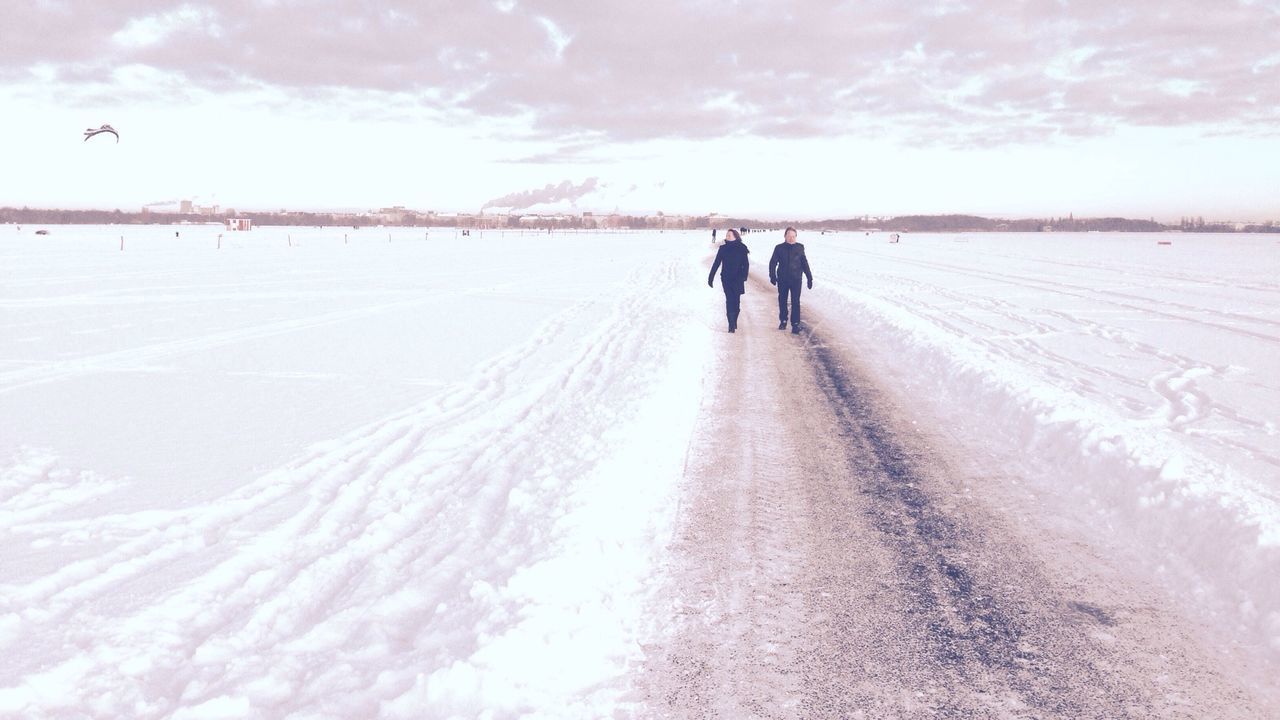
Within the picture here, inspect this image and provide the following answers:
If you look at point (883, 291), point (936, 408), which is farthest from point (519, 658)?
point (883, 291)

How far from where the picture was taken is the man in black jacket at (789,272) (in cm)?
1278

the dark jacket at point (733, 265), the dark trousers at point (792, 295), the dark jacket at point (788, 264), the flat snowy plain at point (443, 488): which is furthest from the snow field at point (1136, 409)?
the dark jacket at point (733, 265)

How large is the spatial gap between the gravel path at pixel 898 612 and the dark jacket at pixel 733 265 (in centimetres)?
737

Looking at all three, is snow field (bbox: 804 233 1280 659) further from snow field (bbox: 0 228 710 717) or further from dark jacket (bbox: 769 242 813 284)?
snow field (bbox: 0 228 710 717)

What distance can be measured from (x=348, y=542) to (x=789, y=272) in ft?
31.8

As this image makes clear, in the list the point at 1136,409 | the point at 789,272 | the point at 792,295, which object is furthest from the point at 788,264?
the point at 1136,409

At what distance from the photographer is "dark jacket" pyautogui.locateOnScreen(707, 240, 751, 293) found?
1298cm

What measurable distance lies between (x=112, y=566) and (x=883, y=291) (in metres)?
19.5

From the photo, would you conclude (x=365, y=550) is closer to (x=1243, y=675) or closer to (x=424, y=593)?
(x=424, y=593)

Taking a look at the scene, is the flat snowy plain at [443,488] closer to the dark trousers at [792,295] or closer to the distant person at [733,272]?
the distant person at [733,272]

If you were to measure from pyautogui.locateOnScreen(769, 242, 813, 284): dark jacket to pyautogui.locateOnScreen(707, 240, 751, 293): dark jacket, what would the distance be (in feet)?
1.57

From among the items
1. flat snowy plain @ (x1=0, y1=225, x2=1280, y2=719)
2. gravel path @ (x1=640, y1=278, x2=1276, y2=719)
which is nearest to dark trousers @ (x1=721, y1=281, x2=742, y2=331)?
flat snowy plain @ (x1=0, y1=225, x2=1280, y2=719)

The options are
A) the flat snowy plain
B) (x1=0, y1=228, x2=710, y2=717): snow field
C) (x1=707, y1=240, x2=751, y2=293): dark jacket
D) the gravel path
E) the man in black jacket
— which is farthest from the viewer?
(x1=707, y1=240, x2=751, y2=293): dark jacket

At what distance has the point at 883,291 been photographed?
20.9 meters
